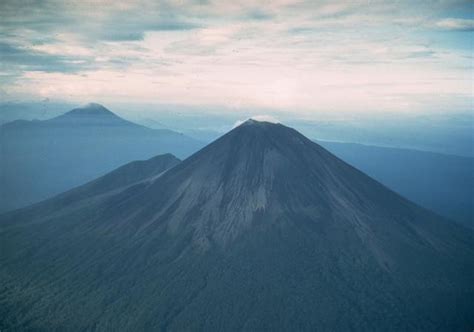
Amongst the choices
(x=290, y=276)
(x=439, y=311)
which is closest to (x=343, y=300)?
(x=290, y=276)

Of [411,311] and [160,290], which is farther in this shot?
[160,290]

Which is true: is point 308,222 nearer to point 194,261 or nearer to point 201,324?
point 194,261

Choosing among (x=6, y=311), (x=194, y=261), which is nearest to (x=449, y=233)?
(x=194, y=261)

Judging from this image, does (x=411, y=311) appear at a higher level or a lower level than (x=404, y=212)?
lower

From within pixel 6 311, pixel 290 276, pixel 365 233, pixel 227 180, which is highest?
pixel 227 180

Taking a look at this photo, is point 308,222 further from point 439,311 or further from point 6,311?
point 6,311

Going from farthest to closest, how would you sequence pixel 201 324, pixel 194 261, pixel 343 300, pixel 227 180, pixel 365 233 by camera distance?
pixel 227 180 < pixel 365 233 < pixel 194 261 < pixel 343 300 < pixel 201 324

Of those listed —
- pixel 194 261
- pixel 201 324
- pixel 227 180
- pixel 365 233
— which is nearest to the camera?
pixel 201 324
